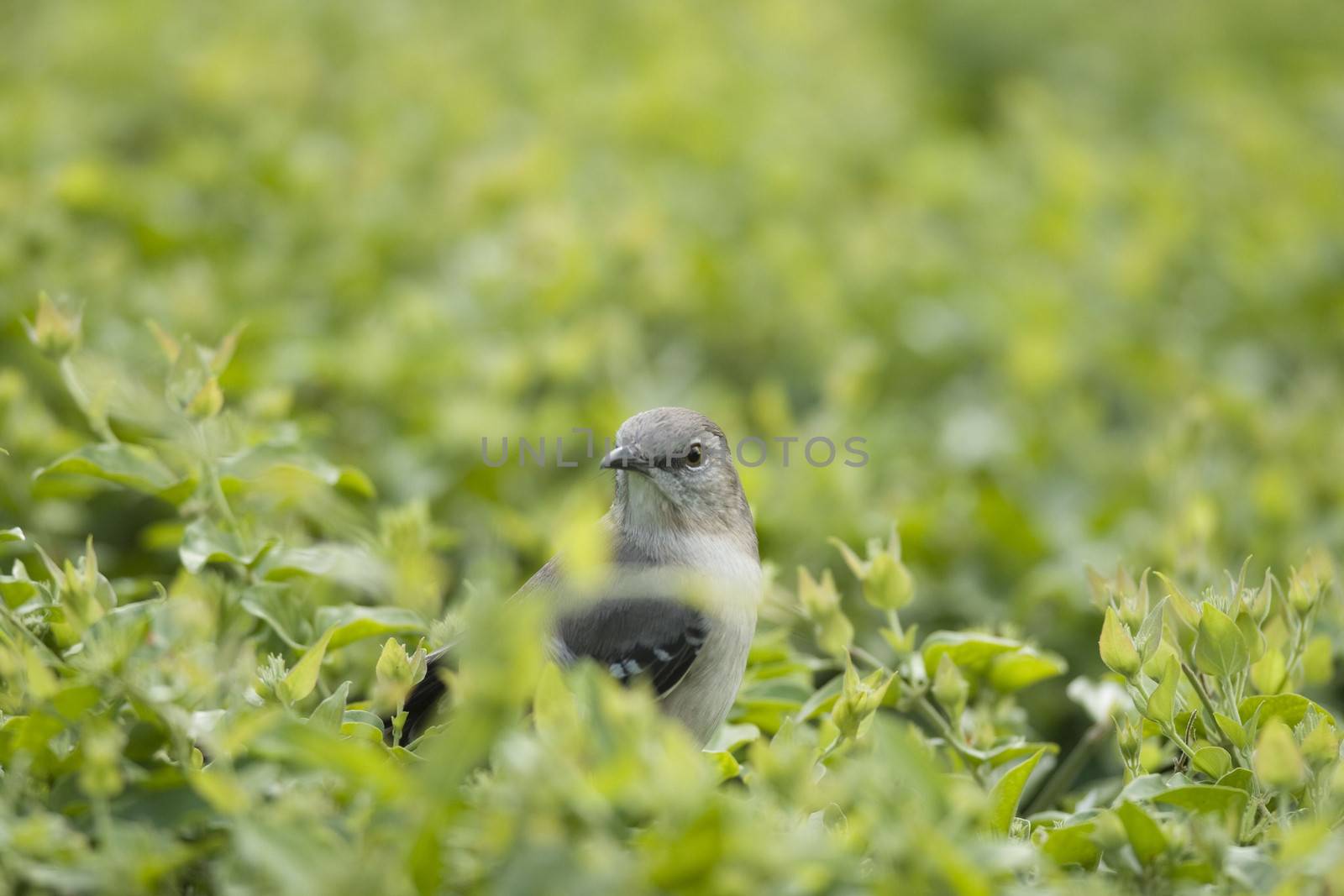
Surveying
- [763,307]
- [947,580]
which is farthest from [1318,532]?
[763,307]

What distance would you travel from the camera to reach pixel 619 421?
3.88 meters

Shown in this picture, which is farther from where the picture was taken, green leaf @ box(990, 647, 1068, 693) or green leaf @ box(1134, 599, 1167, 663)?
green leaf @ box(990, 647, 1068, 693)

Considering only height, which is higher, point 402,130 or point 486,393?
point 402,130

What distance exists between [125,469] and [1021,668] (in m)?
1.95

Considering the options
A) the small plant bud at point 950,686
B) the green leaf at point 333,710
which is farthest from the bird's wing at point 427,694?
the small plant bud at point 950,686

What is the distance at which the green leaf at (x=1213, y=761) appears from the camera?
205 centimetres

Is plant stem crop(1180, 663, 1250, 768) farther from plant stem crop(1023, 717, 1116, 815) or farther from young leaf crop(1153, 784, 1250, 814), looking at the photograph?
plant stem crop(1023, 717, 1116, 815)

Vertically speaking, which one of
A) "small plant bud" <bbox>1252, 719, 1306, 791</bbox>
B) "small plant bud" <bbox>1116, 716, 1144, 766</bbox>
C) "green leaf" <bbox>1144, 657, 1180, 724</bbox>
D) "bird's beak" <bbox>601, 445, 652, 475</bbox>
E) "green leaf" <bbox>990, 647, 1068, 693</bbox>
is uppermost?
"small plant bud" <bbox>1252, 719, 1306, 791</bbox>

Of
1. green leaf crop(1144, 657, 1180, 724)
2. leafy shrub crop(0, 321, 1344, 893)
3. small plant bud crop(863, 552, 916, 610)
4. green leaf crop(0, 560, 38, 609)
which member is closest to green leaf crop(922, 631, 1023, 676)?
leafy shrub crop(0, 321, 1344, 893)

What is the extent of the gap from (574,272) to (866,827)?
9.70 ft

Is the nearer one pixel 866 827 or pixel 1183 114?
pixel 866 827

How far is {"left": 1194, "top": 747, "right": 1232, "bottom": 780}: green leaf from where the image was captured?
2.05 meters

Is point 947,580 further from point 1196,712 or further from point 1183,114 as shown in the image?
point 1183,114

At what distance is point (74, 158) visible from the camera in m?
4.61
